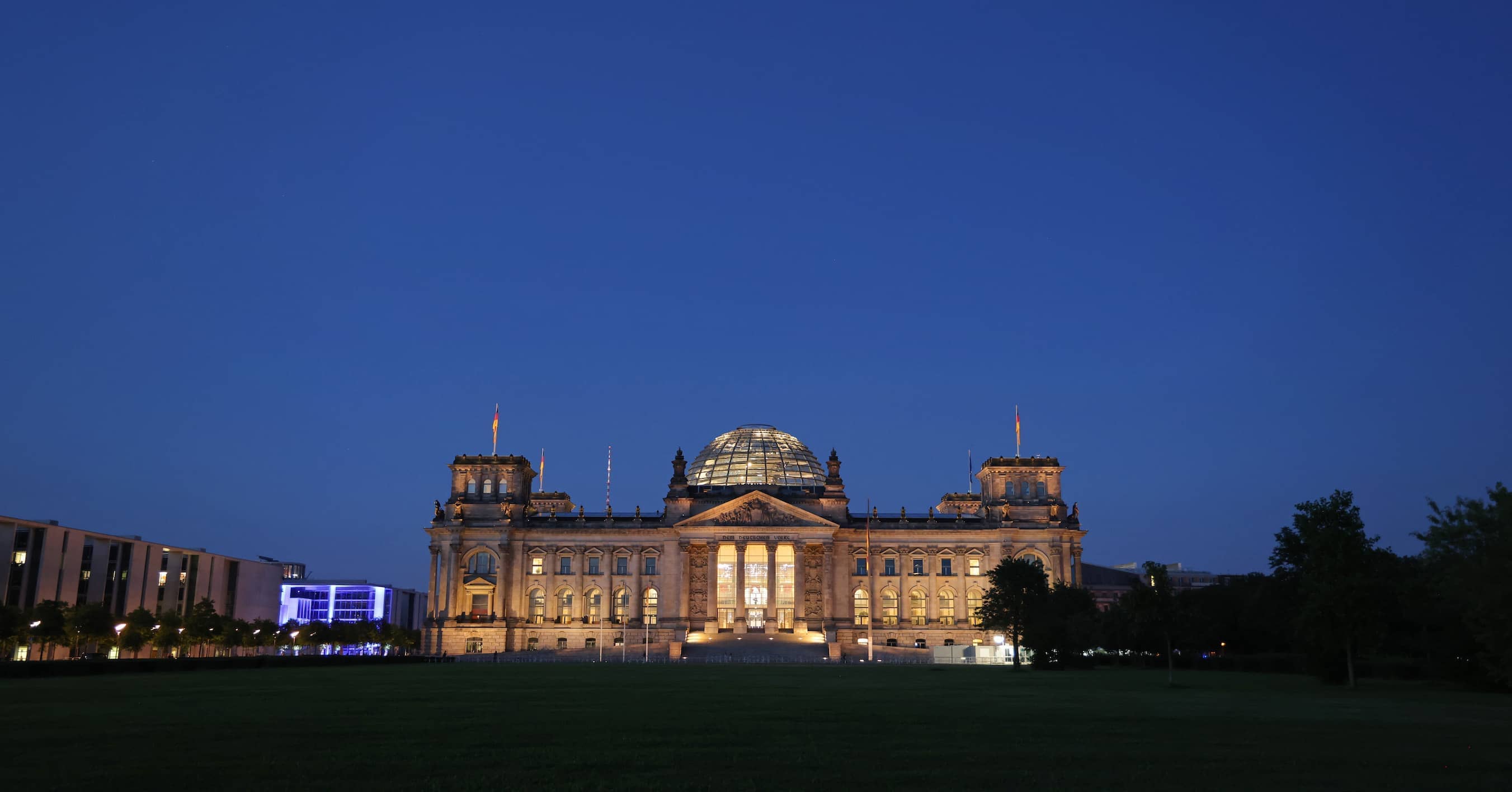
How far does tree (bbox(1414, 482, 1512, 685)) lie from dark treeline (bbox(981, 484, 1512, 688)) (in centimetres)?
6

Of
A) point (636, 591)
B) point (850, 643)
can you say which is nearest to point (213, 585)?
point (636, 591)

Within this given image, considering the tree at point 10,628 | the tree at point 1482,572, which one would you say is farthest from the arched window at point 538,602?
the tree at point 1482,572

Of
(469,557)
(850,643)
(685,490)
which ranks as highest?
(685,490)

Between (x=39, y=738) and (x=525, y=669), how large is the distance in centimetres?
4839

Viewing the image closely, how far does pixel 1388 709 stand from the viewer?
3262cm

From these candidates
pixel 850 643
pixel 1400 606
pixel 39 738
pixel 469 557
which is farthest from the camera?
pixel 469 557

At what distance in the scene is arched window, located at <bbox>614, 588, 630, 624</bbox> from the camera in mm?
131625

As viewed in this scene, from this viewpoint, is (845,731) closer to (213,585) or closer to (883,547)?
(883,547)

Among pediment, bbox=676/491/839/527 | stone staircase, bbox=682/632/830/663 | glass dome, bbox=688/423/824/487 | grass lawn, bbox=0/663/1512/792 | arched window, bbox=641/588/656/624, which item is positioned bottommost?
stone staircase, bbox=682/632/830/663

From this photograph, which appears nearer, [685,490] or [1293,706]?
[1293,706]

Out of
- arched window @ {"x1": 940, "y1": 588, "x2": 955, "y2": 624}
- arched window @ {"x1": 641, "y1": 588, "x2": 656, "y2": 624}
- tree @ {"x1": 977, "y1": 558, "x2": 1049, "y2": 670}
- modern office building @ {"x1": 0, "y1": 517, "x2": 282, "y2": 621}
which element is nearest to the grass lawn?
tree @ {"x1": 977, "y1": 558, "x2": 1049, "y2": 670}

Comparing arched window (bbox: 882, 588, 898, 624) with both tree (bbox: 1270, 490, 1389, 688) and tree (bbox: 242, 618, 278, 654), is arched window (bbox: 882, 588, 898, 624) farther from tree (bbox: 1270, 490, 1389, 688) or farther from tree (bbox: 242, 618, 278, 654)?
tree (bbox: 1270, 490, 1389, 688)

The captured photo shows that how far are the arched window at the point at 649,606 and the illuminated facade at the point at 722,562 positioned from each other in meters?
0.20

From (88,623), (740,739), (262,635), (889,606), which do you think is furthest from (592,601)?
(740,739)
